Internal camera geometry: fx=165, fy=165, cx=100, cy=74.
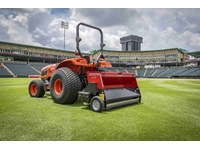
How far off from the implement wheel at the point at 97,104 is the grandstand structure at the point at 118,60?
38.8 m

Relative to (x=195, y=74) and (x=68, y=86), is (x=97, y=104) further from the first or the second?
(x=195, y=74)

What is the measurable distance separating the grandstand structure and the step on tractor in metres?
37.6

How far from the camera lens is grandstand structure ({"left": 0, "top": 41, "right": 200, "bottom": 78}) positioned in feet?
148

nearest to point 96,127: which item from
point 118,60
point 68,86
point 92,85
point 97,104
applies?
point 97,104

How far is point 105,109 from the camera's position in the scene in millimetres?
4297

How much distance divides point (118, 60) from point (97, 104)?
73.8m

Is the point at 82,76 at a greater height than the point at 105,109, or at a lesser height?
greater

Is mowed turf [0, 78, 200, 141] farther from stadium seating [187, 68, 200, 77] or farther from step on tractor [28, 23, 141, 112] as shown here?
stadium seating [187, 68, 200, 77]

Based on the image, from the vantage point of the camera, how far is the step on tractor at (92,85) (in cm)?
455

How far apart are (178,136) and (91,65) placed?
3.39 metres

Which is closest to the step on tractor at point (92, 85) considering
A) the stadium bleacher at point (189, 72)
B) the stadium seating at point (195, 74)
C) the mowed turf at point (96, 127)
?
the mowed turf at point (96, 127)

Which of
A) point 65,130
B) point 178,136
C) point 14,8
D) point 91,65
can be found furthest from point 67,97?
point 178,136

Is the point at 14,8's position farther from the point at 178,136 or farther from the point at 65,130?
the point at 178,136

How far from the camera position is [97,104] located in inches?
173
